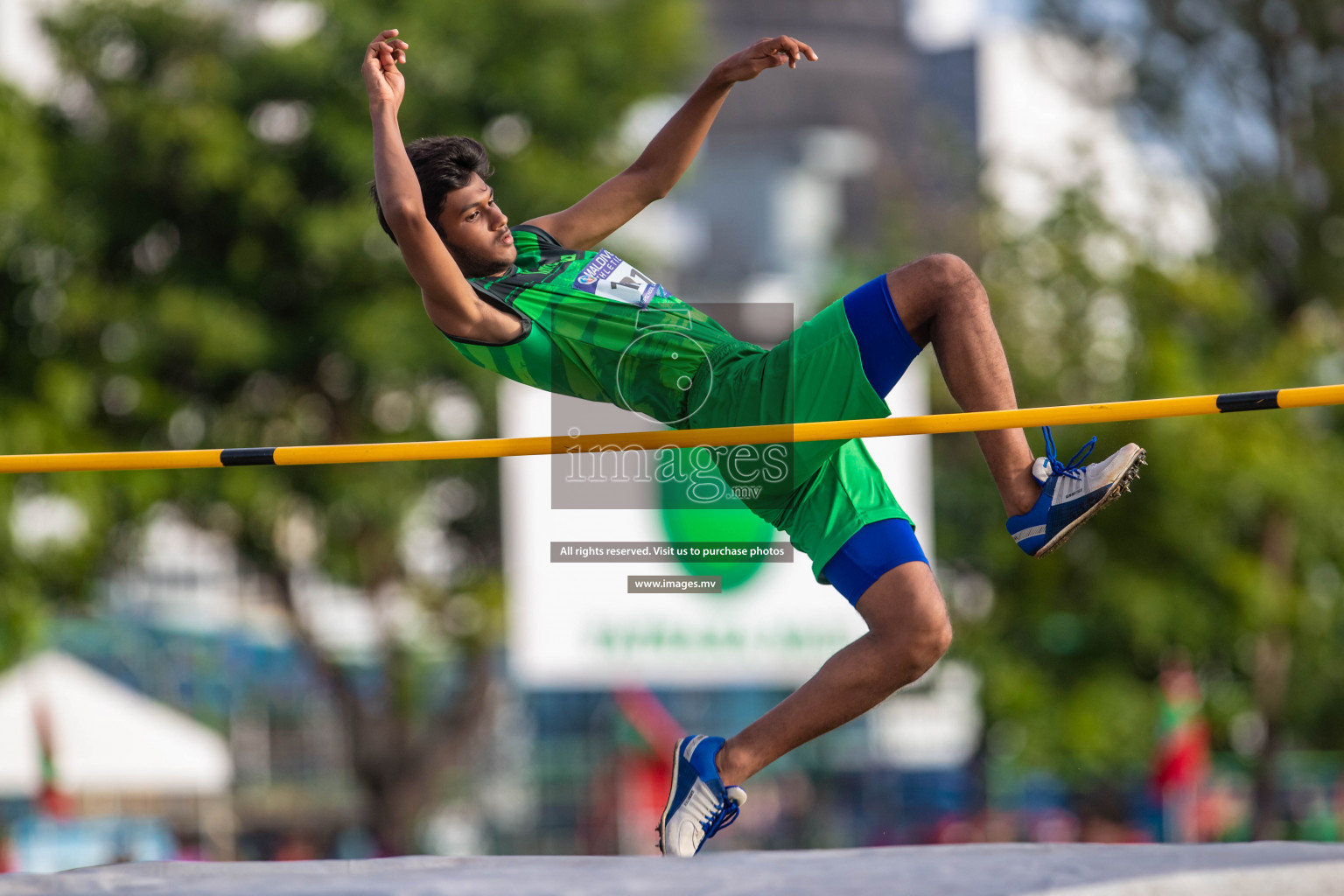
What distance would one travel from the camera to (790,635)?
1227 centimetres

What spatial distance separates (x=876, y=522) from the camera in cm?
381

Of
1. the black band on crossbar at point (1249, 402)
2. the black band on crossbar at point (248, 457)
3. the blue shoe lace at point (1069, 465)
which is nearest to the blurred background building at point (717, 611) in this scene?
the black band on crossbar at point (248, 457)

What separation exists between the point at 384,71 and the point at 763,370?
1241 mm

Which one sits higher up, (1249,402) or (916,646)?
(1249,402)

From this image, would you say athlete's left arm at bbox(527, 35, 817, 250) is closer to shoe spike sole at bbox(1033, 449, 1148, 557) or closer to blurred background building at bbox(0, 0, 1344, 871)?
shoe spike sole at bbox(1033, 449, 1148, 557)

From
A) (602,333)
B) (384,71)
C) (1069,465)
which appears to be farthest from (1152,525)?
(384,71)

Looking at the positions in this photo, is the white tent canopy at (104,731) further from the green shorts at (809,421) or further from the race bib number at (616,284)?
the green shorts at (809,421)

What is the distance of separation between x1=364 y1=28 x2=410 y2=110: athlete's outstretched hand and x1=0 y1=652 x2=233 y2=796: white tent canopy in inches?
318

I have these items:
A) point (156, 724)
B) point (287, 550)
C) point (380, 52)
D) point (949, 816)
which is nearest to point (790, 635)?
point (949, 816)

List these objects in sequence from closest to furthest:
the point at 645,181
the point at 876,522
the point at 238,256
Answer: the point at 876,522
the point at 645,181
the point at 238,256

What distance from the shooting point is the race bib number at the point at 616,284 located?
4.04 m

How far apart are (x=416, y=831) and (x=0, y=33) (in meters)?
15.2

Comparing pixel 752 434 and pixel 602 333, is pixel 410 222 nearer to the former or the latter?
pixel 602 333

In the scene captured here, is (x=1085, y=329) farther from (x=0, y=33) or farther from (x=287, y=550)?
(x=0, y=33)
